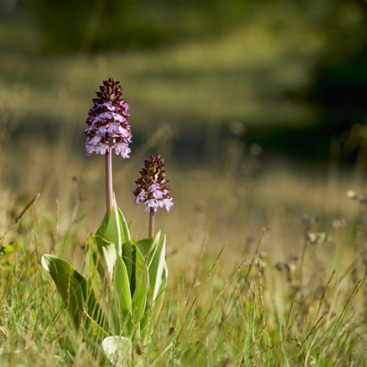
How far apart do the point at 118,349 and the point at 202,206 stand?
72.3 inches

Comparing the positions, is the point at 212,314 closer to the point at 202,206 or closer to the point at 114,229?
the point at 114,229

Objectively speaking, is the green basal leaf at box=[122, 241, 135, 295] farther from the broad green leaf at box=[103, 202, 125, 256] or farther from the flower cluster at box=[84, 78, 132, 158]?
the flower cluster at box=[84, 78, 132, 158]

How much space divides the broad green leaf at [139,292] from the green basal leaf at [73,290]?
0.10m

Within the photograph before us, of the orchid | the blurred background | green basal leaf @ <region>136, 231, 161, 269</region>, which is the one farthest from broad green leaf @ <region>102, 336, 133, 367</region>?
the blurred background

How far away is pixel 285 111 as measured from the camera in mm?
23188

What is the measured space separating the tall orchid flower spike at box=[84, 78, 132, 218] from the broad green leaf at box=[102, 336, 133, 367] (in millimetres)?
448

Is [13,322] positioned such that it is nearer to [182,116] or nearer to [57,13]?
[182,116]

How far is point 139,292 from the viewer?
154 centimetres

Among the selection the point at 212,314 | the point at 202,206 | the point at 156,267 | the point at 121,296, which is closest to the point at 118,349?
the point at 121,296

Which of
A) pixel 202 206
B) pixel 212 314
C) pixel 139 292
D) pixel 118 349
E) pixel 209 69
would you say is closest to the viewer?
pixel 118 349

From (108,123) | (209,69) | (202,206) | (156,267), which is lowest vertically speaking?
(156,267)

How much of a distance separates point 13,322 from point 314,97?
22.8 metres

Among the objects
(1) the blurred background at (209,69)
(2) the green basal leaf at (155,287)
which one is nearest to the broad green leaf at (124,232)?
(2) the green basal leaf at (155,287)

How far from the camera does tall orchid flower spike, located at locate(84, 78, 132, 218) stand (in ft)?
4.69
